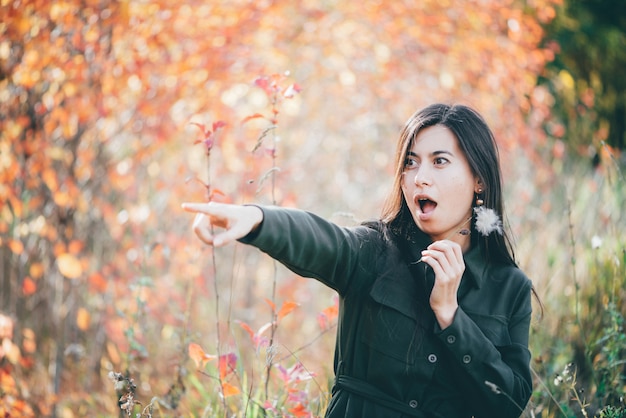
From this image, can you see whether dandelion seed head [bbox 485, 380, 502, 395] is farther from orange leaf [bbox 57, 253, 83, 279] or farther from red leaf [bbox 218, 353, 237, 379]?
orange leaf [bbox 57, 253, 83, 279]

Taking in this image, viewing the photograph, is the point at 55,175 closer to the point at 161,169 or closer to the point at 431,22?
the point at 161,169

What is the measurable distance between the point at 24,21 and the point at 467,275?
7.93 feet

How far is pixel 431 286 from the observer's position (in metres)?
1.98

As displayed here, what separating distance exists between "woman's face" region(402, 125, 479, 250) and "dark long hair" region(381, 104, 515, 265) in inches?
0.8

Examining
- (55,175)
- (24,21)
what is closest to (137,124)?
(55,175)

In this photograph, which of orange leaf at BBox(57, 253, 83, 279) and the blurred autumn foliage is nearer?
the blurred autumn foliage

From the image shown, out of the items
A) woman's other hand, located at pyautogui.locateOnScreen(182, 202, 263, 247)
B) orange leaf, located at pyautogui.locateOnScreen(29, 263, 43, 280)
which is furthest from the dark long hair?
orange leaf, located at pyautogui.locateOnScreen(29, 263, 43, 280)

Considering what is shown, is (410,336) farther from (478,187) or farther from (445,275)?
(478,187)

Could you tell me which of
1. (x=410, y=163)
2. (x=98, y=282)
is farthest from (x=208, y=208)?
(x=98, y=282)

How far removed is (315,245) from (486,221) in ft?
1.95

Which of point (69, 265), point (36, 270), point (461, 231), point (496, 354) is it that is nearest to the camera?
point (496, 354)

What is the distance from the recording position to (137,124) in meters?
4.47

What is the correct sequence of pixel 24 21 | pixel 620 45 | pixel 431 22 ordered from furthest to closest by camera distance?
pixel 620 45, pixel 431 22, pixel 24 21

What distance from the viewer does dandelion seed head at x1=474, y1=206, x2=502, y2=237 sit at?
204 cm
